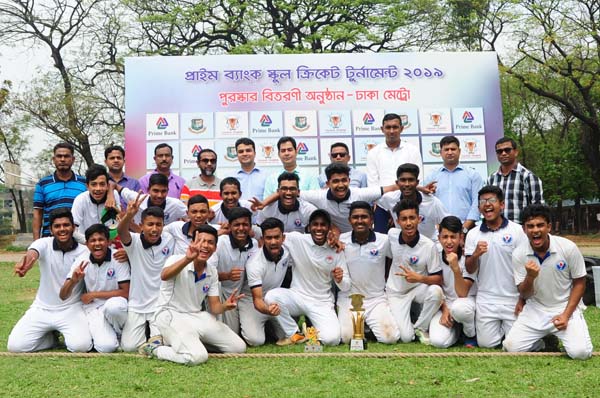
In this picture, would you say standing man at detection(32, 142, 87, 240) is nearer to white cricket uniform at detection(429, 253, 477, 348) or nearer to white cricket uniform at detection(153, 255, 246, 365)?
white cricket uniform at detection(153, 255, 246, 365)

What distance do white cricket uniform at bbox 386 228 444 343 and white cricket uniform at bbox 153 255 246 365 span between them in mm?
1592

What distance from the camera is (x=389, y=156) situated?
6.84m

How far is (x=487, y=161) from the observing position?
29.3 ft

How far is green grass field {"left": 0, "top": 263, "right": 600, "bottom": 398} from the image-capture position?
144 inches

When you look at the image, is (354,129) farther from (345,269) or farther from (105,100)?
(105,100)

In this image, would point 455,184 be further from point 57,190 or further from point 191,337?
point 57,190

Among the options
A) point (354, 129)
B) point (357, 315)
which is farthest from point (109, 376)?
point (354, 129)

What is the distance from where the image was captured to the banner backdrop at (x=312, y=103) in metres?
8.88

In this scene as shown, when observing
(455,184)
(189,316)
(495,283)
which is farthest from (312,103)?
(189,316)

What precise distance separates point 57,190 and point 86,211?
651 mm

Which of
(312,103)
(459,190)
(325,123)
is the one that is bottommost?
(459,190)

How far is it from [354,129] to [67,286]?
205 inches

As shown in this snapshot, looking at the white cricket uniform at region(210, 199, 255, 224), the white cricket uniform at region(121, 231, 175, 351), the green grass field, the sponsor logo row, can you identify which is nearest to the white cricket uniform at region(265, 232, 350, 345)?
the white cricket uniform at region(210, 199, 255, 224)

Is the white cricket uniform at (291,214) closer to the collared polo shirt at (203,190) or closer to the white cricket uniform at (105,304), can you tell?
the collared polo shirt at (203,190)
